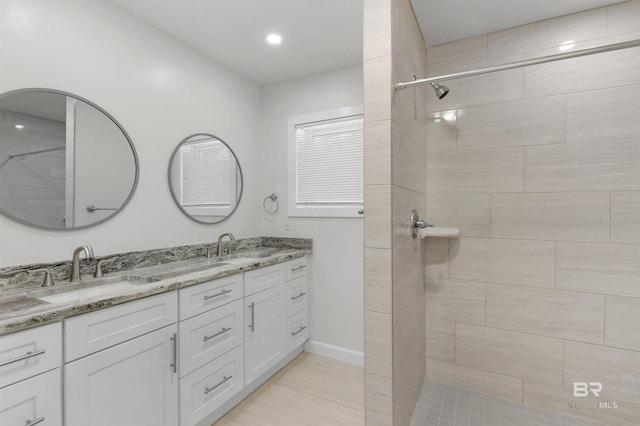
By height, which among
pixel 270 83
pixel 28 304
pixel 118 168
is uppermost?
pixel 270 83

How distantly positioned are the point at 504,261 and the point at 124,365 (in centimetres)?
230

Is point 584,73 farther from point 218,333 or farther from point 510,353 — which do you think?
point 218,333

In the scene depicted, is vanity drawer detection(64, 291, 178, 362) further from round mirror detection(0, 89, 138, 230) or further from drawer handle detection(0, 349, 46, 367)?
round mirror detection(0, 89, 138, 230)

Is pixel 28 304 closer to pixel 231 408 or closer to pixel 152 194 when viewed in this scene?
pixel 152 194

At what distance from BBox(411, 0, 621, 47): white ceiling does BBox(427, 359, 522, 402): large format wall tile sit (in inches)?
93.2

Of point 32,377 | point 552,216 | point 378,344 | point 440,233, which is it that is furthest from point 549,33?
point 32,377

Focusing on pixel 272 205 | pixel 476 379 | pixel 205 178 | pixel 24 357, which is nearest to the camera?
pixel 24 357

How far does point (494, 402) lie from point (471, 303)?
0.64 m

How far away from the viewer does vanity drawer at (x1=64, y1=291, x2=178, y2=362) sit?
1217 mm

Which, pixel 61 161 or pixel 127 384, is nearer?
pixel 127 384

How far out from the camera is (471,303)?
215 cm

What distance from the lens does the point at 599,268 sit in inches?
71.0

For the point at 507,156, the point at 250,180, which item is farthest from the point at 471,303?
the point at 250,180

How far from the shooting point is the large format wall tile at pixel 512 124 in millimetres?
1910
